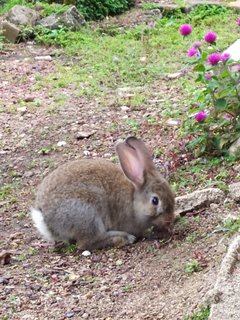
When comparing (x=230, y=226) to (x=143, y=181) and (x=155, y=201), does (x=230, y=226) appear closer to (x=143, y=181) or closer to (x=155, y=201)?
(x=155, y=201)

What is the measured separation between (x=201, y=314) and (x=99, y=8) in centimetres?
834

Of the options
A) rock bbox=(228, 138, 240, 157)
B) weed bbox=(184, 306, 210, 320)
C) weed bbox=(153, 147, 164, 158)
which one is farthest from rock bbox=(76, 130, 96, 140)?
weed bbox=(184, 306, 210, 320)

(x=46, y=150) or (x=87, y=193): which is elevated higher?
(x=87, y=193)

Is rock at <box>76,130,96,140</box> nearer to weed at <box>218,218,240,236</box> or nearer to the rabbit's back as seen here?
the rabbit's back

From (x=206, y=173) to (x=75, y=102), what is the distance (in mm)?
2629

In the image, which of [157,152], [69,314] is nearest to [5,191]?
[157,152]

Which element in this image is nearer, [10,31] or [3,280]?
[3,280]

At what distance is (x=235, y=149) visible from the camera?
5590 mm

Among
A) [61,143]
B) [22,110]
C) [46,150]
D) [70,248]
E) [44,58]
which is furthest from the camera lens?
[44,58]

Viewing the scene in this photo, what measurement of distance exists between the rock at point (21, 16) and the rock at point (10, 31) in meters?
0.22

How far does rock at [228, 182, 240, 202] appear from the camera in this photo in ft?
16.0

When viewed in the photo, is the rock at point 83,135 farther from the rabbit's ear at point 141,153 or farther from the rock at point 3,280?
the rock at point 3,280

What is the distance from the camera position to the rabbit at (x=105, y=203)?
16.4 feet

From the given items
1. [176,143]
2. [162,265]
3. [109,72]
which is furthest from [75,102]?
[162,265]
